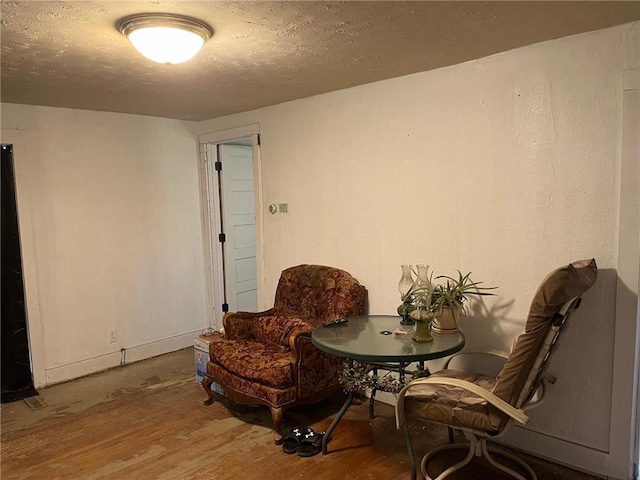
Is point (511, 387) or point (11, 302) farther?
point (11, 302)

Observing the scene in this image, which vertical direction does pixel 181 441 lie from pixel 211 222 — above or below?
below

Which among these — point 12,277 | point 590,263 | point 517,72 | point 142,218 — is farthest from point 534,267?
point 12,277

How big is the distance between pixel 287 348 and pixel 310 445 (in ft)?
2.36

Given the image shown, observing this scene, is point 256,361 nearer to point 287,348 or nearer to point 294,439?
point 287,348

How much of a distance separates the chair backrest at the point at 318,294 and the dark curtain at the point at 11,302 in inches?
82.8

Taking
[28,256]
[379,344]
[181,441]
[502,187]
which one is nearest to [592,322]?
[502,187]

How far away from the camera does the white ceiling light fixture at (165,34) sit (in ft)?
6.84

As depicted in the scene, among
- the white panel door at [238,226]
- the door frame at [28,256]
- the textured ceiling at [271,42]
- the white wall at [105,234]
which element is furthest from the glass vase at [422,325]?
the door frame at [28,256]

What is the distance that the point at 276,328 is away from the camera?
3545 millimetres

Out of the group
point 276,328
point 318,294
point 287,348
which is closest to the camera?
point 287,348

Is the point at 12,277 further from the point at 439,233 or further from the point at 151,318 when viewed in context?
the point at 439,233

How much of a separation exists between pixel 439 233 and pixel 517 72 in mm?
1048

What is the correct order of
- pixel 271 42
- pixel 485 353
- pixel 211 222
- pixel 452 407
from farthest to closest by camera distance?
pixel 211 222, pixel 485 353, pixel 271 42, pixel 452 407

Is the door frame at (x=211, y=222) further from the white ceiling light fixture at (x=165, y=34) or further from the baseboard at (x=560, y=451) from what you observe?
the baseboard at (x=560, y=451)
